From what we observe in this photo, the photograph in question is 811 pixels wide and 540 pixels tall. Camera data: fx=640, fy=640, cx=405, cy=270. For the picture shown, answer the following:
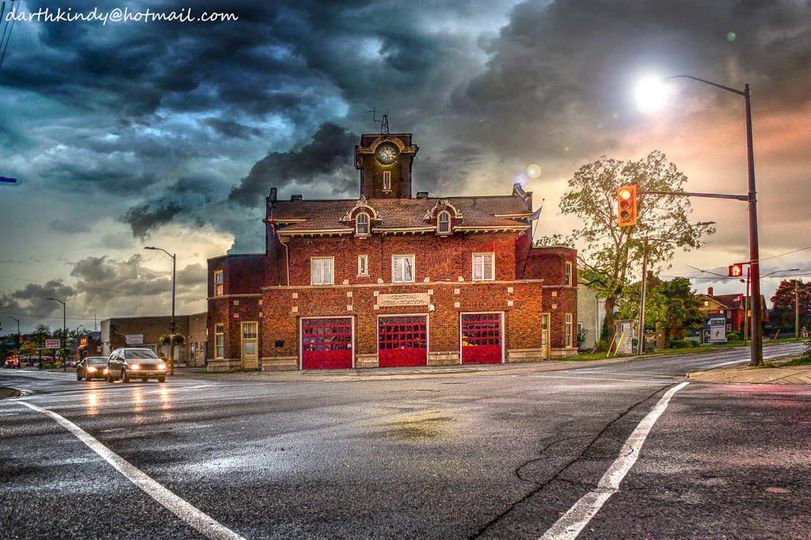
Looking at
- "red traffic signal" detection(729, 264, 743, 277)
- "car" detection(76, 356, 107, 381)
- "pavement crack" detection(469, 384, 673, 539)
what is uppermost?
"red traffic signal" detection(729, 264, 743, 277)

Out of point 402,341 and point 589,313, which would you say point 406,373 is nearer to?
point 402,341

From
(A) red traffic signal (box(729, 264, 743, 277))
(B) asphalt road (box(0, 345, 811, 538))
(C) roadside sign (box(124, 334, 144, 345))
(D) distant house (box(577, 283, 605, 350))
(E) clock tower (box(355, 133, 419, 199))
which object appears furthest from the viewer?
(C) roadside sign (box(124, 334, 144, 345))

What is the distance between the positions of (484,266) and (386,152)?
18326 mm

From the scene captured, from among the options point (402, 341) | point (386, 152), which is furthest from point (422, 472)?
point (386, 152)

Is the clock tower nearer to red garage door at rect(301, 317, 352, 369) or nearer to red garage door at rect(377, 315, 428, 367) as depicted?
red garage door at rect(377, 315, 428, 367)

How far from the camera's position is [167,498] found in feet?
16.0

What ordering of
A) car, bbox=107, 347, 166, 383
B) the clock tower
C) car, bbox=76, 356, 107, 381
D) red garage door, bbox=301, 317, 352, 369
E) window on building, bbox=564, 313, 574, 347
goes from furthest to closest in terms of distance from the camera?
the clock tower, window on building, bbox=564, 313, 574, 347, red garage door, bbox=301, 317, 352, 369, car, bbox=76, 356, 107, 381, car, bbox=107, 347, 166, 383

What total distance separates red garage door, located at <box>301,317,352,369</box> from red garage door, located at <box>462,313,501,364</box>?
23.4 feet

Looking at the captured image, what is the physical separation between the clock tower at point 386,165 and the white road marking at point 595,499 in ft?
155

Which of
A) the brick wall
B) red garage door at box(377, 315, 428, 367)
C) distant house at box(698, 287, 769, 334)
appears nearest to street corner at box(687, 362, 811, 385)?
the brick wall

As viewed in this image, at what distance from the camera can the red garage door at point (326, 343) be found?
3916cm

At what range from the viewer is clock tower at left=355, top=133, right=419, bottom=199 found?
53562mm

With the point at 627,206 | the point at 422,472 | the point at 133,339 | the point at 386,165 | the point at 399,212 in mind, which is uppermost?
the point at 386,165

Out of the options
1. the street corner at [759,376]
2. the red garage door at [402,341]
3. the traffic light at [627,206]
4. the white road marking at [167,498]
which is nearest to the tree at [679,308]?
the red garage door at [402,341]
